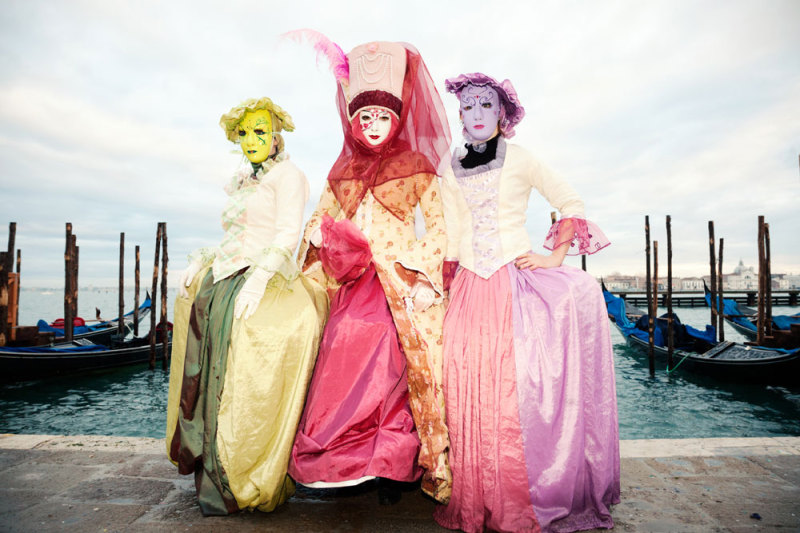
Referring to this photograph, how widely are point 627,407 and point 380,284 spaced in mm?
8796

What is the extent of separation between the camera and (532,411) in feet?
5.95

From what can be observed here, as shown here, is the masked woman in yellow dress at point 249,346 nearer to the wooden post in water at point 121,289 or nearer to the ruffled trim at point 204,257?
the ruffled trim at point 204,257

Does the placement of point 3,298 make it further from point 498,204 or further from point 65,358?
point 498,204

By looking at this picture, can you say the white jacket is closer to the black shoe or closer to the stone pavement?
the black shoe

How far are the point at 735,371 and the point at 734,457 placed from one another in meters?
8.27

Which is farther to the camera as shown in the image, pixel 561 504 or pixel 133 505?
pixel 133 505

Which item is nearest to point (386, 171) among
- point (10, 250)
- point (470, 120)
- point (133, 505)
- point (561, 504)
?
point (470, 120)

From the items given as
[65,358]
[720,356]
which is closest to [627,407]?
[720,356]

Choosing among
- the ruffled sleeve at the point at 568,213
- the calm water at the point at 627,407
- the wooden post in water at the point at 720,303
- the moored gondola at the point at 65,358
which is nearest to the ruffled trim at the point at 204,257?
Answer: the ruffled sleeve at the point at 568,213

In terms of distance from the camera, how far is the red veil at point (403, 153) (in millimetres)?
2184

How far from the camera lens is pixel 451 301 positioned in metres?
2.13

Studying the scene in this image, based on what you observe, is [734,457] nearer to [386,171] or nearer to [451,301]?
[451,301]

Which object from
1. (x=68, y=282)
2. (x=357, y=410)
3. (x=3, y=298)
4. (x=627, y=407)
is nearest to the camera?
(x=357, y=410)

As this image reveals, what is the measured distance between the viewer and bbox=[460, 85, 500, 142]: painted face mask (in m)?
2.21
